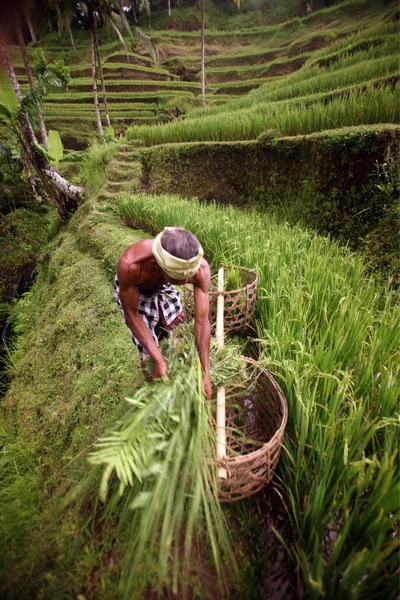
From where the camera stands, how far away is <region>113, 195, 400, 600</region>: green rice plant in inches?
36.1

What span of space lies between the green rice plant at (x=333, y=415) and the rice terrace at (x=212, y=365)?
12mm

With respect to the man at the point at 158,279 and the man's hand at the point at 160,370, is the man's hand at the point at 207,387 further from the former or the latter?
the man's hand at the point at 160,370

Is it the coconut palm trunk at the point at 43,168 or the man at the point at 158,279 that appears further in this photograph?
the coconut palm trunk at the point at 43,168

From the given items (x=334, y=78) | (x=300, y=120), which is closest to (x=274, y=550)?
(x=300, y=120)

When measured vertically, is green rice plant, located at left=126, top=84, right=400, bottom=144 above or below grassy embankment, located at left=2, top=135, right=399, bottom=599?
above

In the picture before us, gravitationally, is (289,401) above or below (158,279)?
below

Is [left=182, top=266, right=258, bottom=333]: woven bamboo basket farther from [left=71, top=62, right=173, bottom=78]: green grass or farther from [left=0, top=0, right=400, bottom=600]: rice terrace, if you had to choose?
[left=71, top=62, right=173, bottom=78]: green grass

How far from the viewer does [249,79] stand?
63.9ft

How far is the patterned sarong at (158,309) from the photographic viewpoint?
5.75ft

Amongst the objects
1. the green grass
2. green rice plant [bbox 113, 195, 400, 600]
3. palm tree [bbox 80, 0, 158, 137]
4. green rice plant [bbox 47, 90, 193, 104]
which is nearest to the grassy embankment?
green rice plant [bbox 113, 195, 400, 600]

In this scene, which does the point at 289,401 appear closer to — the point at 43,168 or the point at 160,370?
the point at 160,370

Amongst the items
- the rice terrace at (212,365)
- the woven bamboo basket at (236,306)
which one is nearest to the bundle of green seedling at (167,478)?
the rice terrace at (212,365)

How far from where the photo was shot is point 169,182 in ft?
19.6

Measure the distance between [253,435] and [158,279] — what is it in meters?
0.91
